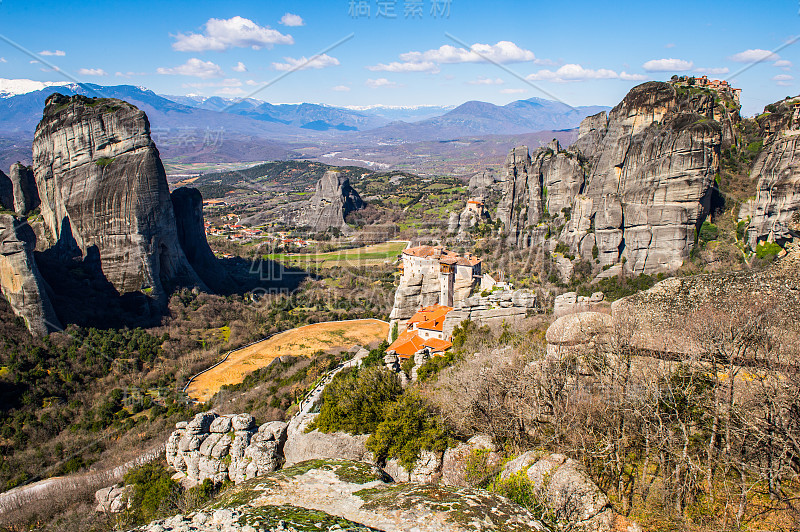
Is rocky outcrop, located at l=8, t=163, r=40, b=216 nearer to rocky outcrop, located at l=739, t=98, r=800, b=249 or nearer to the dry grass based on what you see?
the dry grass

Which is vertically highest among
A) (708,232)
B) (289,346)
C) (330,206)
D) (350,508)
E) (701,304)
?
(708,232)

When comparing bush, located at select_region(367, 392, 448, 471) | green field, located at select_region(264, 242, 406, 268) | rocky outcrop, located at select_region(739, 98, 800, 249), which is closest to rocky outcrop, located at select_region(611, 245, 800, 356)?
bush, located at select_region(367, 392, 448, 471)

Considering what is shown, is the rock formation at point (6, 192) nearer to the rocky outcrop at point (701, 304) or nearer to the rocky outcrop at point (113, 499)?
the rocky outcrop at point (113, 499)

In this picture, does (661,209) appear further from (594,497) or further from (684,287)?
(594,497)

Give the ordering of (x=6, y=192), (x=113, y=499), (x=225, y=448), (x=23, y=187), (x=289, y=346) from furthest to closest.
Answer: (x=6, y=192)
(x=23, y=187)
(x=289, y=346)
(x=113, y=499)
(x=225, y=448)

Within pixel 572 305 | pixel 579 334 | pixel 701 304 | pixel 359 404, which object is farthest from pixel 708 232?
pixel 359 404

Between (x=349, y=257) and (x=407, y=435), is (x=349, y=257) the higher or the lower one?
the lower one

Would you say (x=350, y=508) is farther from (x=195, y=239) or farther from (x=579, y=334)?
(x=195, y=239)

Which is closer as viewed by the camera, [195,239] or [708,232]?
[708,232]
